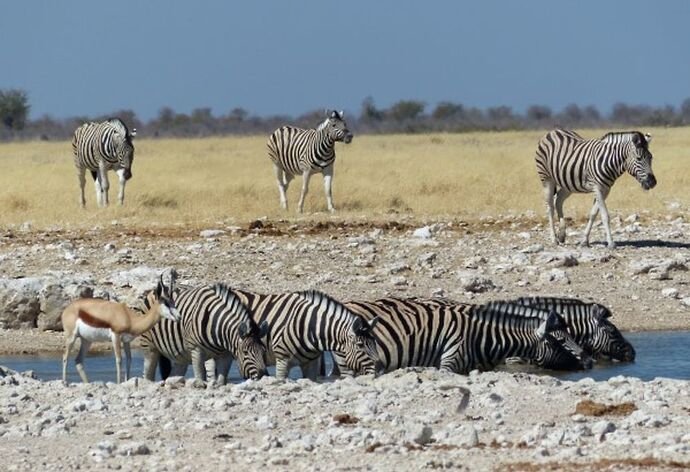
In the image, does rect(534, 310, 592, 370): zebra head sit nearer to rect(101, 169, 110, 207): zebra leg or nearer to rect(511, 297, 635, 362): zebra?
rect(511, 297, 635, 362): zebra

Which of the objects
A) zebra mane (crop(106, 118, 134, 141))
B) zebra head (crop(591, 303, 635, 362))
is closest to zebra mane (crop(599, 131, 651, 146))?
zebra head (crop(591, 303, 635, 362))

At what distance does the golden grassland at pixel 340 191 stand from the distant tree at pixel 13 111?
33.9 metres

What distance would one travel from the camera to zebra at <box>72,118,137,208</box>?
25.0 metres

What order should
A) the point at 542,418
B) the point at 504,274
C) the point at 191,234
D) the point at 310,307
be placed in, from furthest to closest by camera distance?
the point at 191,234 → the point at 504,274 → the point at 310,307 → the point at 542,418

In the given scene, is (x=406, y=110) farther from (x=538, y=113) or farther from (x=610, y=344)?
(x=610, y=344)

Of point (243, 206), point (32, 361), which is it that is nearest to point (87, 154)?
point (243, 206)

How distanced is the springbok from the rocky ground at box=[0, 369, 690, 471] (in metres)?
0.87

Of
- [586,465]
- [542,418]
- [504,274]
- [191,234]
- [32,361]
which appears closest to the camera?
[586,465]

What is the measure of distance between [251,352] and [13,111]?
55.4 m

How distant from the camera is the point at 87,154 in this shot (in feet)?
85.0

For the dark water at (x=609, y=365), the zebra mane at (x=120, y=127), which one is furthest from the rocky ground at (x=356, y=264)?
the zebra mane at (x=120, y=127)

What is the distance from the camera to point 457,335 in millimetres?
12578

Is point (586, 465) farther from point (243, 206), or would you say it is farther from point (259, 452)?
point (243, 206)

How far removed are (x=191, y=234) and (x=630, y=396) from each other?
11383mm
